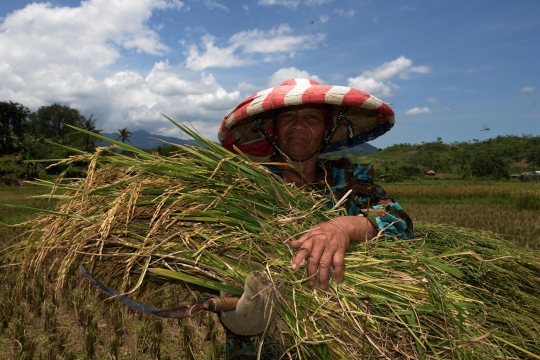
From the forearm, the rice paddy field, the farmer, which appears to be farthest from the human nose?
the rice paddy field

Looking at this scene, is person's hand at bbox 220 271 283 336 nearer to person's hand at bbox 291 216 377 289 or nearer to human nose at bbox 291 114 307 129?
person's hand at bbox 291 216 377 289

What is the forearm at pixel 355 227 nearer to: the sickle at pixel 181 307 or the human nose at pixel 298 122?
the sickle at pixel 181 307

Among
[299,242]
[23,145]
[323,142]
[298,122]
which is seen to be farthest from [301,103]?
[23,145]

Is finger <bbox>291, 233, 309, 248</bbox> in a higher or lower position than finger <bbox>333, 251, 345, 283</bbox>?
higher

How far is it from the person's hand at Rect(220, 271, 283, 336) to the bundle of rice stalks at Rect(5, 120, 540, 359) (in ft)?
0.13

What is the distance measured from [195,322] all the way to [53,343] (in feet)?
3.84

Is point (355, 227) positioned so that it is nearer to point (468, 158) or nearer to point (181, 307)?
point (181, 307)

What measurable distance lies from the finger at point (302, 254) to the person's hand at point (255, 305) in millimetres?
82

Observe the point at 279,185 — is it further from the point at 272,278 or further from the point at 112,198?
the point at 112,198

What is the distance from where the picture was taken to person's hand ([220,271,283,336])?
41.4 inches

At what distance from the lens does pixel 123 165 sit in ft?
4.39

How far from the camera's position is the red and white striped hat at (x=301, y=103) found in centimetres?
172

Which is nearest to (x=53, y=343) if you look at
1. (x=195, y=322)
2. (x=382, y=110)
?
(x=195, y=322)

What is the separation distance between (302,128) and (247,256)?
0.97 m
